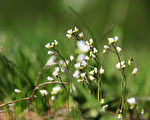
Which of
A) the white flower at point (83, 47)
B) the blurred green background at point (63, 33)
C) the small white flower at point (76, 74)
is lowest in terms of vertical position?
the small white flower at point (76, 74)

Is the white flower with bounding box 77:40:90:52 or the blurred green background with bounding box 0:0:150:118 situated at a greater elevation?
the blurred green background with bounding box 0:0:150:118

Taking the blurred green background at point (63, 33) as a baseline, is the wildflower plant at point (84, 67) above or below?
below

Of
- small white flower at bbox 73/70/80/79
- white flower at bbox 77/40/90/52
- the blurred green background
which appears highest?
the blurred green background

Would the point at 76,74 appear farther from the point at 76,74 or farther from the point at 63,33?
the point at 63,33

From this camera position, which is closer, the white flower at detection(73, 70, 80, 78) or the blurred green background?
the white flower at detection(73, 70, 80, 78)

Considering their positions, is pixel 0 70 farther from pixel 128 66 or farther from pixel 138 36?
pixel 138 36

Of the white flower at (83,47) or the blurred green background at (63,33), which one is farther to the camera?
the blurred green background at (63,33)

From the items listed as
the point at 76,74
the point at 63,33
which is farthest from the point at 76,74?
the point at 63,33

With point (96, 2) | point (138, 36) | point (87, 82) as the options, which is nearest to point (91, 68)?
point (87, 82)
